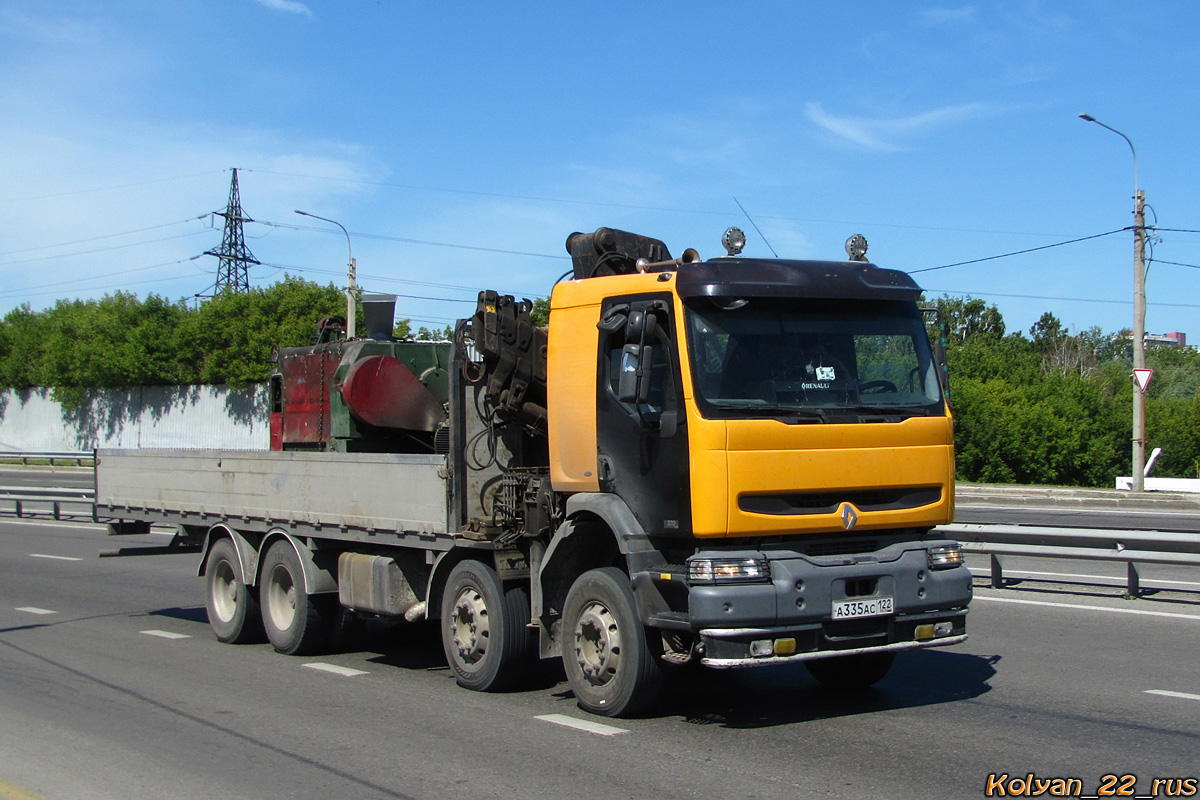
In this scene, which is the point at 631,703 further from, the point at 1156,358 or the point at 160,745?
the point at 1156,358

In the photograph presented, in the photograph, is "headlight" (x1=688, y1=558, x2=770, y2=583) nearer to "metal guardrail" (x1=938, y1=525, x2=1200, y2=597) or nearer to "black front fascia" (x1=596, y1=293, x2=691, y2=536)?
"black front fascia" (x1=596, y1=293, x2=691, y2=536)

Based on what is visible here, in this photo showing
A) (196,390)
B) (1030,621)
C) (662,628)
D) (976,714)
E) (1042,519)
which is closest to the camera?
(662,628)

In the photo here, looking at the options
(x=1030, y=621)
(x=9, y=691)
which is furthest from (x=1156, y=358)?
(x=9, y=691)

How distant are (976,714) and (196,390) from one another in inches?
1886

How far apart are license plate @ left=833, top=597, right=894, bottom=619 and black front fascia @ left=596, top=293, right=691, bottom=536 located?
0.97 m

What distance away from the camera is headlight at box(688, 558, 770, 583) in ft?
21.0

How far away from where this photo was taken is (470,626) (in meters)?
8.20

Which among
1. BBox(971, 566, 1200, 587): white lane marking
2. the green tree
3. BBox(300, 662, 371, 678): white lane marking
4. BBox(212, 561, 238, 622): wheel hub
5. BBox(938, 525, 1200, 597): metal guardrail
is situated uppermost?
the green tree

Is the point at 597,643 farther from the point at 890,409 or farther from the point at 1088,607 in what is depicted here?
the point at 1088,607

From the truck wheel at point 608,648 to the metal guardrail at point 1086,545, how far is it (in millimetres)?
6960

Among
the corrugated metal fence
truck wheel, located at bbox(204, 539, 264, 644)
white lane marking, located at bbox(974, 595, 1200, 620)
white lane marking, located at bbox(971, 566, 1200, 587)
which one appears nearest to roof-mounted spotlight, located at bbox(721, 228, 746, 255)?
truck wheel, located at bbox(204, 539, 264, 644)

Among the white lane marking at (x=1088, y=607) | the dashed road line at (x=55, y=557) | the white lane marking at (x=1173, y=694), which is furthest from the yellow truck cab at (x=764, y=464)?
the dashed road line at (x=55, y=557)

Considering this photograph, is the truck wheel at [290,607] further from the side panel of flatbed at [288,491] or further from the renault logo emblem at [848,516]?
the renault logo emblem at [848,516]

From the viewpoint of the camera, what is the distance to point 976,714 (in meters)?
7.12
